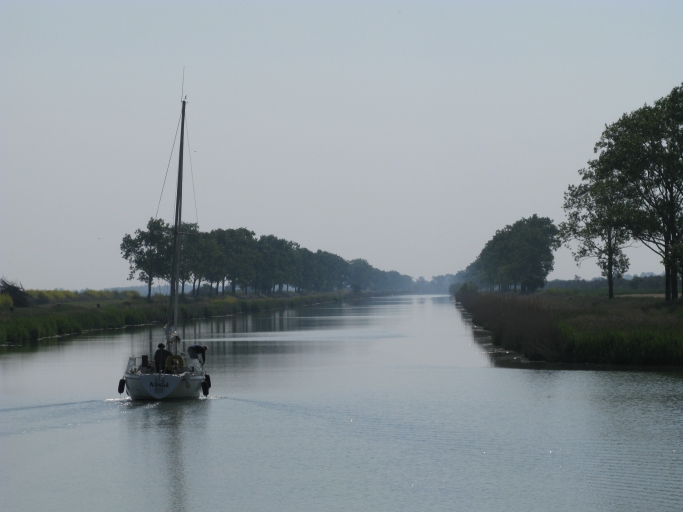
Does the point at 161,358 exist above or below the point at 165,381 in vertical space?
above

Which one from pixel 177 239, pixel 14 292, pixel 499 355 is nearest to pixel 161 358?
pixel 177 239

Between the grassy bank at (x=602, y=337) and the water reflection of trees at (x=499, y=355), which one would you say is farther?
the water reflection of trees at (x=499, y=355)

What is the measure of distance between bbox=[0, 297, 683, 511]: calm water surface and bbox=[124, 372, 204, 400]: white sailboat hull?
2.24 ft

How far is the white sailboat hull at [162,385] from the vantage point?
31.0 metres

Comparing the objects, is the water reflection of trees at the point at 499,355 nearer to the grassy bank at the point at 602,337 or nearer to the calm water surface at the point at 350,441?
the grassy bank at the point at 602,337

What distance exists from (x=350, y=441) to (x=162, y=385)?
10.1 meters

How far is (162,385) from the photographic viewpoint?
102 feet

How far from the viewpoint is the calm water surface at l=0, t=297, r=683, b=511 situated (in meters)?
17.8

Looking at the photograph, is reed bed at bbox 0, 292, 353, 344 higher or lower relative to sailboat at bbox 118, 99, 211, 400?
higher

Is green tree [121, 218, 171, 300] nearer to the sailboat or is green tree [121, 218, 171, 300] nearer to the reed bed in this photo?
the reed bed

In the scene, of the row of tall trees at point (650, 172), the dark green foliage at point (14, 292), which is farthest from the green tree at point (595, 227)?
the dark green foliage at point (14, 292)

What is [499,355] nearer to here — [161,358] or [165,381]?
[161,358]

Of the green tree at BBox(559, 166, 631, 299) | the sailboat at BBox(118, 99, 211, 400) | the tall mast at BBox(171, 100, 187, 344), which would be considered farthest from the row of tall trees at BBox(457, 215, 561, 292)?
the sailboat at BBox(118, 99, 211, 400)

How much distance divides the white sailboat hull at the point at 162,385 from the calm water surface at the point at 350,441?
68cm
